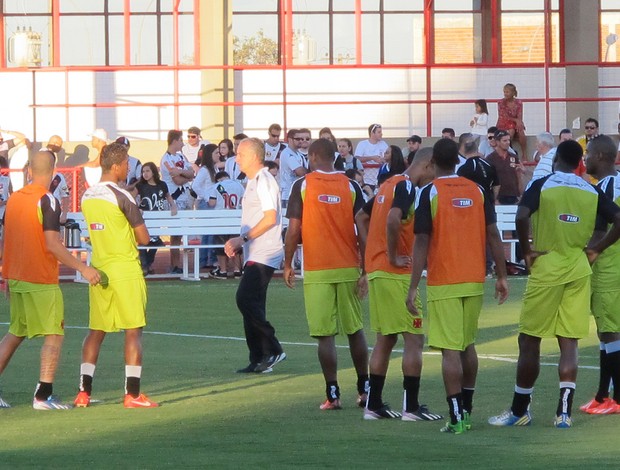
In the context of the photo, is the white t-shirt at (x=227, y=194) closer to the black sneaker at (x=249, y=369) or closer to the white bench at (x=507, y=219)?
the white bench at (x=507, y=219)

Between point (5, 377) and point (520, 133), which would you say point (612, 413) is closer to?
point (5, 377)

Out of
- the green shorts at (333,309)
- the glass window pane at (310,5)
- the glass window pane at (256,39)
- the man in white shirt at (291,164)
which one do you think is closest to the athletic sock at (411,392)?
the green shorts at (333,309)

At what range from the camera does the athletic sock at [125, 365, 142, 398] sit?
1047 centimetres

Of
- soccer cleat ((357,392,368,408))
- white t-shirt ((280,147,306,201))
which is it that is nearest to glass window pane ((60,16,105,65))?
white t-shirt ((280,147,306,201))

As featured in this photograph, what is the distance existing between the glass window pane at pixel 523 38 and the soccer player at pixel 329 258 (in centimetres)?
2202

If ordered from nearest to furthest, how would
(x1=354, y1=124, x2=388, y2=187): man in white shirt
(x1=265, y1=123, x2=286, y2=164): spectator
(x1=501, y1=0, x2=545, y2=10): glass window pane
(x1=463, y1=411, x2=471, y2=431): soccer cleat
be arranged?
1. (x1=463, y1=411, x2=471, y2=431): soccer cleat
2. (x1=265, y1=123, x2=286, y2=164): spectator
3. (x1=354, y1=124, x2=388, y2=187): man in white shirt
4. (x1=501, y1=0, x2=545, y2=10): glass window pane

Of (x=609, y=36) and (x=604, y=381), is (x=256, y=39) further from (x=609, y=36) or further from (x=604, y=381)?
(x=604, y=381)

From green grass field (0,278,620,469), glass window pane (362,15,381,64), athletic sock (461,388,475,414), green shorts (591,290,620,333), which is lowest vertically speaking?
green grass field (0,278,620,469)

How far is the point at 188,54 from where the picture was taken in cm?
3166

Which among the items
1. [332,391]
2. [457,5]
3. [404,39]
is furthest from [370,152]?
[332,391]

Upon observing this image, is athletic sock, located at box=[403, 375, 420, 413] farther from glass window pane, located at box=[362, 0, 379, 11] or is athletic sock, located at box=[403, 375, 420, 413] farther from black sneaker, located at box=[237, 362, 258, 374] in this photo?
glass window pane, located at box=[362, 0, 379, 11]

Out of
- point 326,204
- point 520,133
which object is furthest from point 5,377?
point 520,133

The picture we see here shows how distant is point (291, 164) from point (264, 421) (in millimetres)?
13270

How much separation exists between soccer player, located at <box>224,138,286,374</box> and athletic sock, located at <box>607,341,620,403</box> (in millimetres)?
3199
